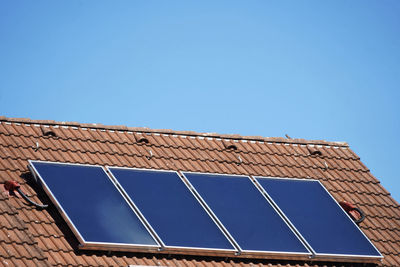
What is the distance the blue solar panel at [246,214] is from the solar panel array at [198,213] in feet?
0.06

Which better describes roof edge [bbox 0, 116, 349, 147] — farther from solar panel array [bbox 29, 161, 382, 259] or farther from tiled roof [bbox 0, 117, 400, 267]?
solar panel array [bbox 29, 161, 382, 259]

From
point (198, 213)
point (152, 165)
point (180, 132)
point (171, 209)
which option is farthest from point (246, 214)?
point (180, 132)

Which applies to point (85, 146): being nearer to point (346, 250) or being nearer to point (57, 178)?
point (57, 178)

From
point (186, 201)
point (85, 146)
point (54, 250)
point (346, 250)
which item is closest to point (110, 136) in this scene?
point (85, 146)

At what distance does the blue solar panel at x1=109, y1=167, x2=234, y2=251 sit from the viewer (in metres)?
16.0

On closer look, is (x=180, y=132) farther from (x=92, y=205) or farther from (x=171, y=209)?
(x=92, y=205)

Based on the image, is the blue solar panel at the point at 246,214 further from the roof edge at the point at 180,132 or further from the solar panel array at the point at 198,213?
the roof edge at the point at 180,132

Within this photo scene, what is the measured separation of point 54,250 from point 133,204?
5.87ft

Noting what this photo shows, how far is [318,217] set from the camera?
58.8ft

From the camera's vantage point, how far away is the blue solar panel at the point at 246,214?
1662 cm

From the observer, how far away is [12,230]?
1444 cm

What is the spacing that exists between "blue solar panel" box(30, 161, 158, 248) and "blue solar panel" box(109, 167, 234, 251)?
30 centimetres

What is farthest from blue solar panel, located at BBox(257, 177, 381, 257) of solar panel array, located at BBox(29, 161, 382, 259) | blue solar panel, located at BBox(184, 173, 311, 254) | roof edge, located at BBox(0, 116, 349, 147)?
roof edge, located at BBox(0, 116, 349, 147)

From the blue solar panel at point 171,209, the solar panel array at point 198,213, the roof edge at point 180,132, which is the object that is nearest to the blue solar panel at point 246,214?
the solar panel array at point 198,213
